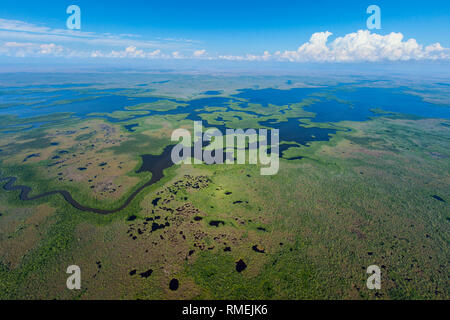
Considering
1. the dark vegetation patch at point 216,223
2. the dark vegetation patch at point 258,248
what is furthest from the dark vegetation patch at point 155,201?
the dark vegetation patch at point 258,248

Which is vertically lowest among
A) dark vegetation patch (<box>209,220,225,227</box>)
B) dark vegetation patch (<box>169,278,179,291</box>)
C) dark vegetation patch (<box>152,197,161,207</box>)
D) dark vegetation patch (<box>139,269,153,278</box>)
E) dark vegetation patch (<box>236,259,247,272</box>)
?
dark vegetation patch (<box>169,278,179,291</box>)

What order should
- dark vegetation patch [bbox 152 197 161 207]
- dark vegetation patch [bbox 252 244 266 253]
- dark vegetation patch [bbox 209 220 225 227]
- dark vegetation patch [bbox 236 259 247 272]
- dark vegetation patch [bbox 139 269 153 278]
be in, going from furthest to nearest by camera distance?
dark vegetation patch [bbox 152 197 161 207] → dark vegetation patch [bbox 209 220 225 227] → dark vegetation patch [bbox 252 244 266 253] → dark vegetation patch [bbox 236 259 247 272] → dark vegetation patch [bbox 139 269 153 278]

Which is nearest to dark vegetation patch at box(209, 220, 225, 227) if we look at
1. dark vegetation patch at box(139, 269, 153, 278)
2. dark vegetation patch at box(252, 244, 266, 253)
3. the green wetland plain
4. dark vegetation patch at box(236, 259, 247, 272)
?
the green wetland plain

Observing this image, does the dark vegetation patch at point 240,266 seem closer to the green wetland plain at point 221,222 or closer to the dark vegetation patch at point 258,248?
the green wetland plain at point 221,222

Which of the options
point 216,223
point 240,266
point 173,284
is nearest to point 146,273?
point 173,284

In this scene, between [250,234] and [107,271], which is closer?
[107,271]

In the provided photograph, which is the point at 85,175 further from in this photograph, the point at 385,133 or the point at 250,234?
the point at 385,133

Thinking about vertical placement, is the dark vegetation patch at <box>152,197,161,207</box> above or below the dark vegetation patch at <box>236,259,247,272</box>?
above

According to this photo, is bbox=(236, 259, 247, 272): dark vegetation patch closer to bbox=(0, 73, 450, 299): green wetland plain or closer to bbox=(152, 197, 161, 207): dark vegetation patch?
bbox=(0, 73, 450, 299): green wetland plain

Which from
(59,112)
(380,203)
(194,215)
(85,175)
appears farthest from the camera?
(59,112)
